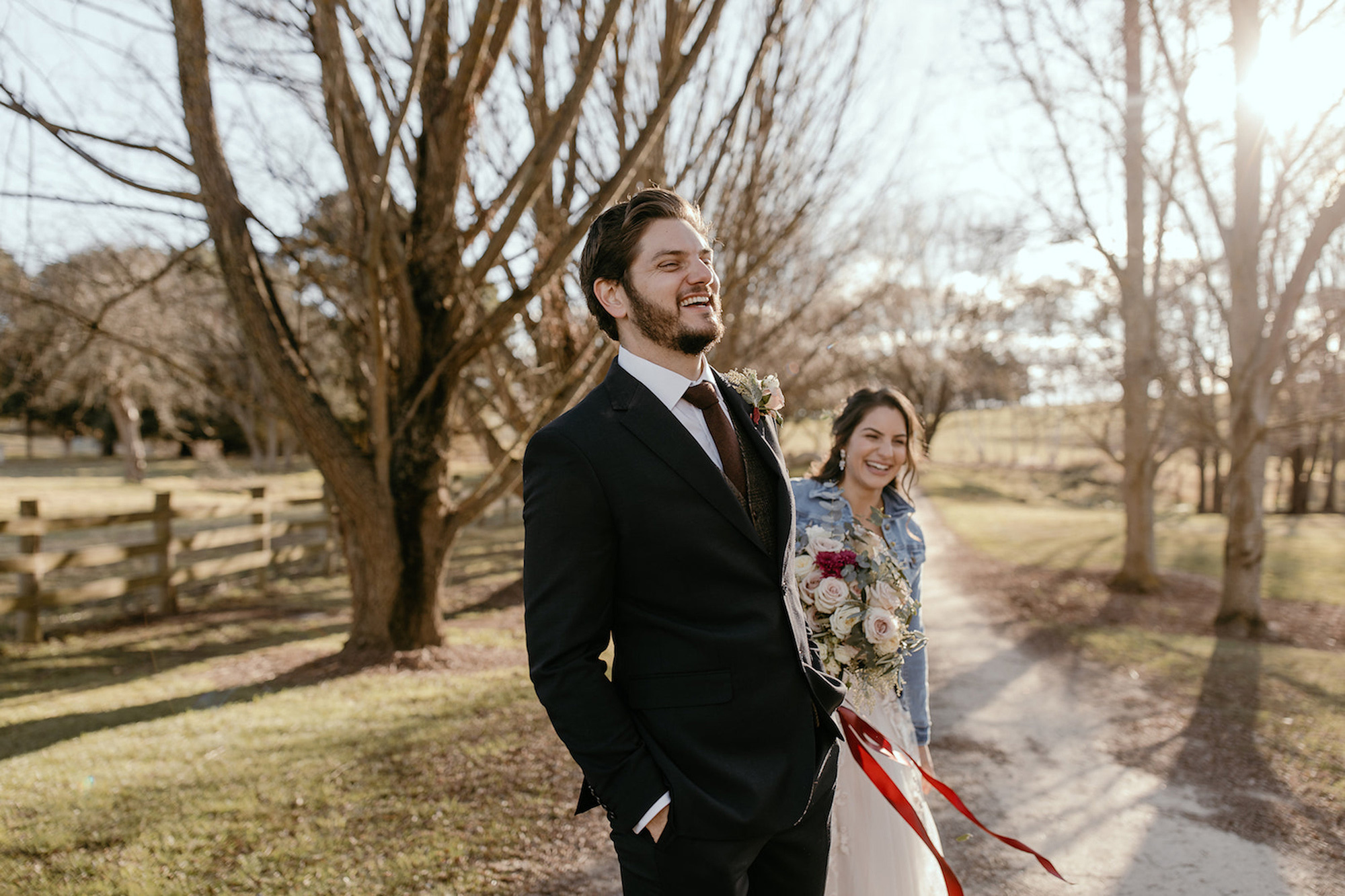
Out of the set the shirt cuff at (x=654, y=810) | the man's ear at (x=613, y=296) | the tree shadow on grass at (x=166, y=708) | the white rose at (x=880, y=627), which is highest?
the man's ear at (x=613, y=296)

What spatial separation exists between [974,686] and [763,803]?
18.7 ft

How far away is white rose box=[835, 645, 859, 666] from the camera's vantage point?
8.16 feet

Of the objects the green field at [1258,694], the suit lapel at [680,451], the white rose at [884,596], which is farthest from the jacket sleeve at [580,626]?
the green field at [1258,694]

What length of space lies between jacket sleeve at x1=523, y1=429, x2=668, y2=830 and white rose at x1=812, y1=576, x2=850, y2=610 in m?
0.99

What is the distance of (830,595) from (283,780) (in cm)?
339

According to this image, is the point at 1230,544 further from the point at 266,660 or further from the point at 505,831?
the point at 266,660

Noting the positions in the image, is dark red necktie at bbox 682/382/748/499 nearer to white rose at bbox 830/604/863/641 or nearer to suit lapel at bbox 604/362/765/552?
suit lapel at bbox 604/362/765/552

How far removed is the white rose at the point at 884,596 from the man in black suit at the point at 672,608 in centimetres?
70

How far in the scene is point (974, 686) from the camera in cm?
671

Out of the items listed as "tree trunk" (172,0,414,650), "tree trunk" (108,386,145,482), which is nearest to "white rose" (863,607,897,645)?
"tree trunk" (172,0,414,650)

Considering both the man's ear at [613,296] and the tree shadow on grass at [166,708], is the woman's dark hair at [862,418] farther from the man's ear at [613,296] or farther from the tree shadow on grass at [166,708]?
the tree shadow on grass at [166,708]

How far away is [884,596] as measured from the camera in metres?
2.59

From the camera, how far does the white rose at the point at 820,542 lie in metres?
2.65

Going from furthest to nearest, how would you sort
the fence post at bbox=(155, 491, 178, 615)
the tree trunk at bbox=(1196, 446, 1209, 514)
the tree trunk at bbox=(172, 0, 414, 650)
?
the tree trunk at bbox=(1196, 446, 1209, 514)
the fence post at bbox=(155, 491, 178, 615)
the tree trunk at bbox=(172, 0, 414, 650)
